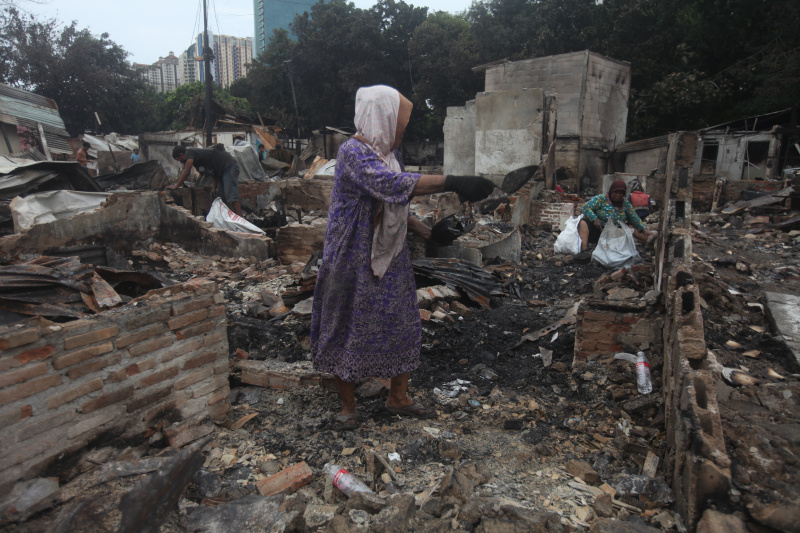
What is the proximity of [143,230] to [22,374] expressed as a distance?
5.86m

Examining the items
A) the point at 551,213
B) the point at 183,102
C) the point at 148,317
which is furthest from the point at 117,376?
the point at 183,102

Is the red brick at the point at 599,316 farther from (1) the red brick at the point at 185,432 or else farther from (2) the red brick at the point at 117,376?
(2) the red brick at the point at 117,376

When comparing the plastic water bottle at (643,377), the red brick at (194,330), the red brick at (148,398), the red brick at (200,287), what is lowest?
the plastic water bottle at (643,377)

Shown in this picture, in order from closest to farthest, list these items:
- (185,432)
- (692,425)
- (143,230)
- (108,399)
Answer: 1. (692,425)
2. (108,399)
3. (185,432)
4. (143,230)

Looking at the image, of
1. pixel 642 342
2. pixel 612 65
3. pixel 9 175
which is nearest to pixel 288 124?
pixel 612 65

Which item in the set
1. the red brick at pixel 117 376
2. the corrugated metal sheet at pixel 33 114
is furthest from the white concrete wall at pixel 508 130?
the corrugated metal sheet at pixel 33 114

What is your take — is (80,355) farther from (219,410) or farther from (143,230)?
(143,230)

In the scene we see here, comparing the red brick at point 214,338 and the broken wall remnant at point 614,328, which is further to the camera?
the broken wall remnant at point 614,328

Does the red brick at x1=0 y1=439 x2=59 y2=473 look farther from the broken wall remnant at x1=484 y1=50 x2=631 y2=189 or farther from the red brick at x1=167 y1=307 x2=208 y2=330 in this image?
the broken wall remnant at x1=484 y1=50 x2=631 y2=189

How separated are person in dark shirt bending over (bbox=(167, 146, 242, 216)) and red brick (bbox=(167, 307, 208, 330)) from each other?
6.09 metres

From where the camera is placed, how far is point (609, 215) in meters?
6.39

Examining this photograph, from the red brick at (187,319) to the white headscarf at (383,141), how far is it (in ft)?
2.99

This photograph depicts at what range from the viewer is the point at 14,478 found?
5.83 feet

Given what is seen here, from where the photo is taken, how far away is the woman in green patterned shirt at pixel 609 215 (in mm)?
6258
